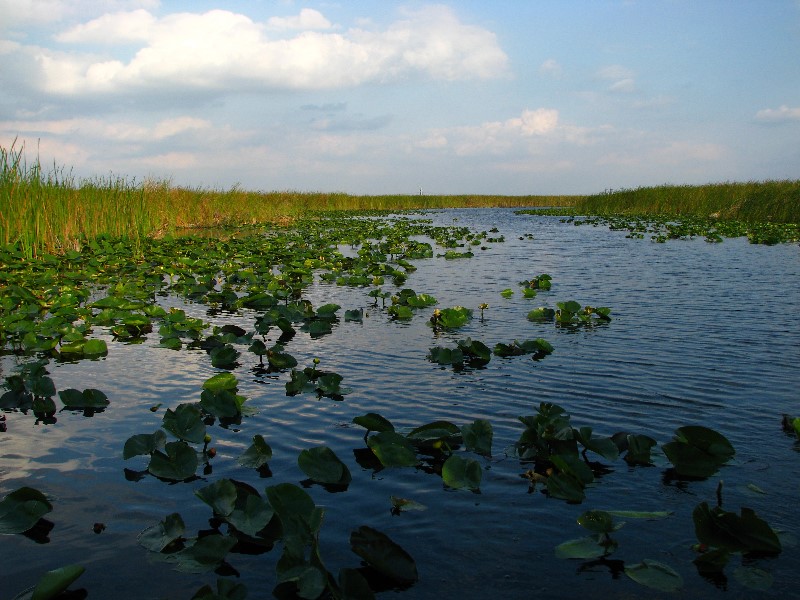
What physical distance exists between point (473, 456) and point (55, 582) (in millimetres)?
2146

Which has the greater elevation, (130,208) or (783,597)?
(130,208)

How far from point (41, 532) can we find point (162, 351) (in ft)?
11.2

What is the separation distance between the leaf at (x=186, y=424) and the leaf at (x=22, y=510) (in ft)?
2.68

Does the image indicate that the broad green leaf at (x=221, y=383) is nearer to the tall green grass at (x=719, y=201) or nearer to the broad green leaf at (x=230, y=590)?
the broad green leaf at (x=230, y=590)

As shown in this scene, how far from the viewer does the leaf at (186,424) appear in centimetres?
351

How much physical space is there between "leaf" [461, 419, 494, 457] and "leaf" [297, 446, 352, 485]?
77 centimetres

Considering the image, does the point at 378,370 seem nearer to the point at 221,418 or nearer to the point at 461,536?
the point at 221,418

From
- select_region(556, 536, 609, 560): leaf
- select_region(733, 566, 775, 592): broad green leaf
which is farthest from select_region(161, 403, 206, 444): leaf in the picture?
select_region(733, 566, 775, 592): broad green leaf

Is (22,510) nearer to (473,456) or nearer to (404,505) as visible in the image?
(404,505)

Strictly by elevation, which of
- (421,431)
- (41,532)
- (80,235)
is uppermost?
(80,235)

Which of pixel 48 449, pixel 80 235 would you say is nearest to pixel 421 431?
pixel 48 449

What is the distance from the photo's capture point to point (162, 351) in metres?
6.02

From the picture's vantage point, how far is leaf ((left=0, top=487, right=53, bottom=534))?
2.65m

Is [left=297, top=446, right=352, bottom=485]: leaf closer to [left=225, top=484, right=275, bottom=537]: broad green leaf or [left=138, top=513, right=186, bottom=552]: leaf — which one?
[left=225, top=484, right=275, bottom=537]: broad green leaf
